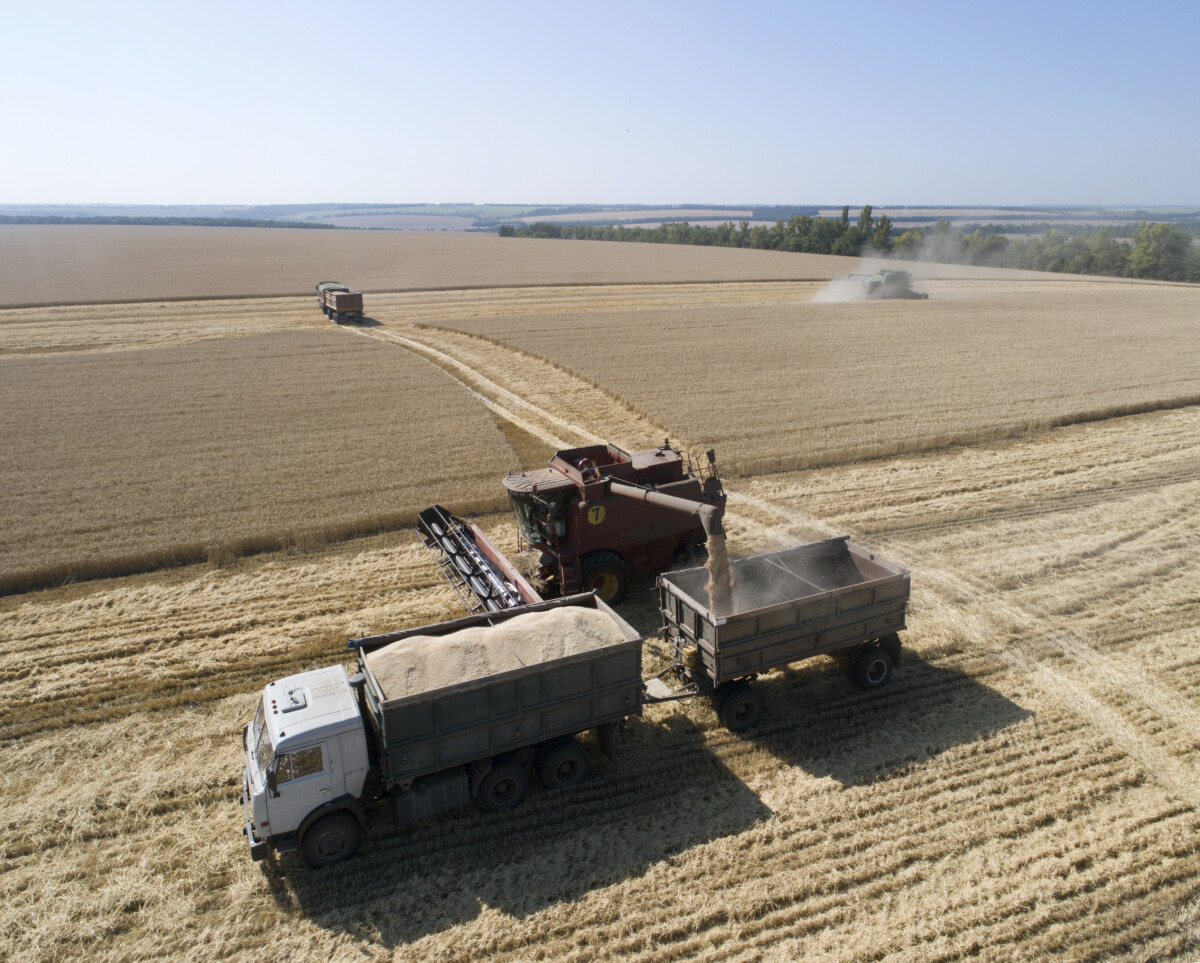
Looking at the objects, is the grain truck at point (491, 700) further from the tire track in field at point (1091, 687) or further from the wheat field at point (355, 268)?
the wheat field at point (355, 268)

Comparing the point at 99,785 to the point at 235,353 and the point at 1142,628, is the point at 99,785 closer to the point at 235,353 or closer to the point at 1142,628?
the point at 1142,628

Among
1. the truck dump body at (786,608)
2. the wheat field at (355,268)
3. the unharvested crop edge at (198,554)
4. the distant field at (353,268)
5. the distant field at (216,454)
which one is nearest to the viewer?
the truck dump body at (786,608)

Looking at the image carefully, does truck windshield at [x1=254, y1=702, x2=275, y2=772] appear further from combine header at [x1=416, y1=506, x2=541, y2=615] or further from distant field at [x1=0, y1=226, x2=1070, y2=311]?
→ distant field at [x1=0, y1=226, x2=1070, y2=311]

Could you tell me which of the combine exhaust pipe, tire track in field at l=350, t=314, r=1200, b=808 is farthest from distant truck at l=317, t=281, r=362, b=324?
the combine exhaust pipe

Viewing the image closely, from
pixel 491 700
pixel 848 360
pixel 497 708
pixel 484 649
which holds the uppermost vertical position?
pixel 848 360

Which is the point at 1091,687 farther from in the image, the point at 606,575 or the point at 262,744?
the point at 262,744

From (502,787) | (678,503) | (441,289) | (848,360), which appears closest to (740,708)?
(678,503)

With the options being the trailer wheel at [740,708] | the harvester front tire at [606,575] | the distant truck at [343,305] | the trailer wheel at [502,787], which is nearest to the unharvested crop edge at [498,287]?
the distant truck at [343,305]
